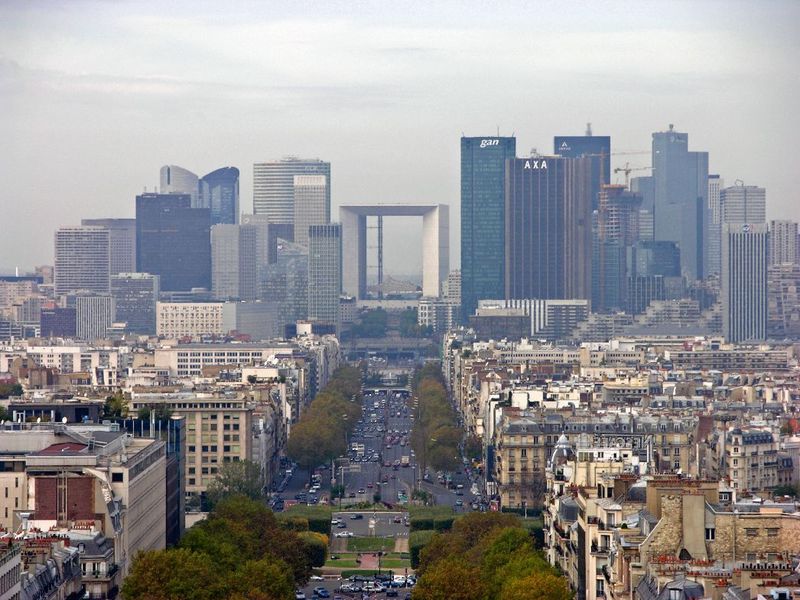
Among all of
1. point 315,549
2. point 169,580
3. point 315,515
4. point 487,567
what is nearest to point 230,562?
point 487,567

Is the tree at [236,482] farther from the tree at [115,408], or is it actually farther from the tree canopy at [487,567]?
the tree canopy at [487,567]

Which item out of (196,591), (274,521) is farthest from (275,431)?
(196,591)

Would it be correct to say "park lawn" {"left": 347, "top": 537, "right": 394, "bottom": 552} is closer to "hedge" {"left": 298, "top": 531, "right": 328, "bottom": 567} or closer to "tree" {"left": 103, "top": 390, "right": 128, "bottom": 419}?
"hedge" {"left": 298, "top": 531, "right": 328, "bottom": 567}

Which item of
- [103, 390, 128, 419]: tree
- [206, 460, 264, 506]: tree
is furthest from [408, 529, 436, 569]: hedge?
[103, 390, 128, 419]: tree

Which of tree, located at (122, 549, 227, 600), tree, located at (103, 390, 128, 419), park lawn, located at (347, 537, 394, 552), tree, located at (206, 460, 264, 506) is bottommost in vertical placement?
park lawn, located at (347, 537, 394, 552)

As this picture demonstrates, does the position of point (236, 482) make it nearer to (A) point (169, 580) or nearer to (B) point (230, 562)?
(B) point (230, 562)
